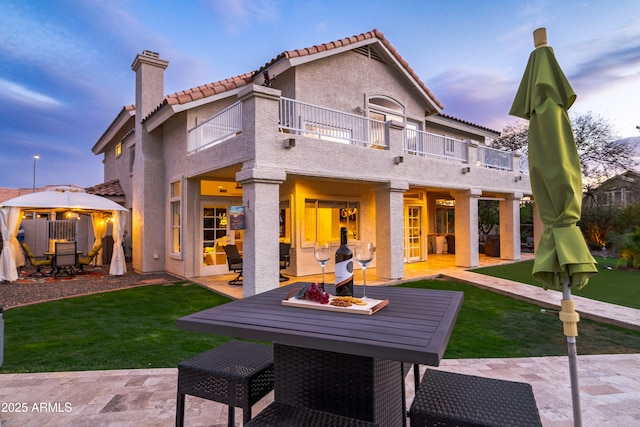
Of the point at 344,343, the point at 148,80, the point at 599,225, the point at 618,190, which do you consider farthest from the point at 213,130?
the point at 618,190

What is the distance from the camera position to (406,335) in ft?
5.21

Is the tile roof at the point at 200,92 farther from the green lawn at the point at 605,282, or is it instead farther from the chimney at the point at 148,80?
the green lawn at the point at 605,282

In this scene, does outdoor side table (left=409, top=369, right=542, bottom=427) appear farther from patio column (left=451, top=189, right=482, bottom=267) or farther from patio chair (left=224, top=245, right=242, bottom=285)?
patio column (left=451, top=189, right=482, bottom=267)

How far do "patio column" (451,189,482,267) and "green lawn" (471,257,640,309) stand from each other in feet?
1.78

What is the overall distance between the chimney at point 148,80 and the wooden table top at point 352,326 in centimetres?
1198

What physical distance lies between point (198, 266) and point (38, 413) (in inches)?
304

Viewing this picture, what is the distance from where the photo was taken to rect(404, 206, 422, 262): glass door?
13453 millimetres

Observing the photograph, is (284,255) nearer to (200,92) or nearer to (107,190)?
(200,92)

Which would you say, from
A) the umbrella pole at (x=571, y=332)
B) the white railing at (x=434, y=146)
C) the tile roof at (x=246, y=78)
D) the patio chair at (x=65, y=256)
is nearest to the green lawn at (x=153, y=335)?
the umbrella pole at (x=571, y=332)

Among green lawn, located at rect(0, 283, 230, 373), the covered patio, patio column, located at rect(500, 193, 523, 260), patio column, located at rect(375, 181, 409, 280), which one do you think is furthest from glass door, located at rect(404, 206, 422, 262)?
green lawn, located at rect(0, 283, 230, 373)

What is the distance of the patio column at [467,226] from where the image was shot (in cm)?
1150

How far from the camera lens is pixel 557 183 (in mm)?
2033

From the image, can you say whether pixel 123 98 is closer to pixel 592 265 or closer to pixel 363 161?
pixel 363 161

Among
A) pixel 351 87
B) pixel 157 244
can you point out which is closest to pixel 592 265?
pixel 351 87
